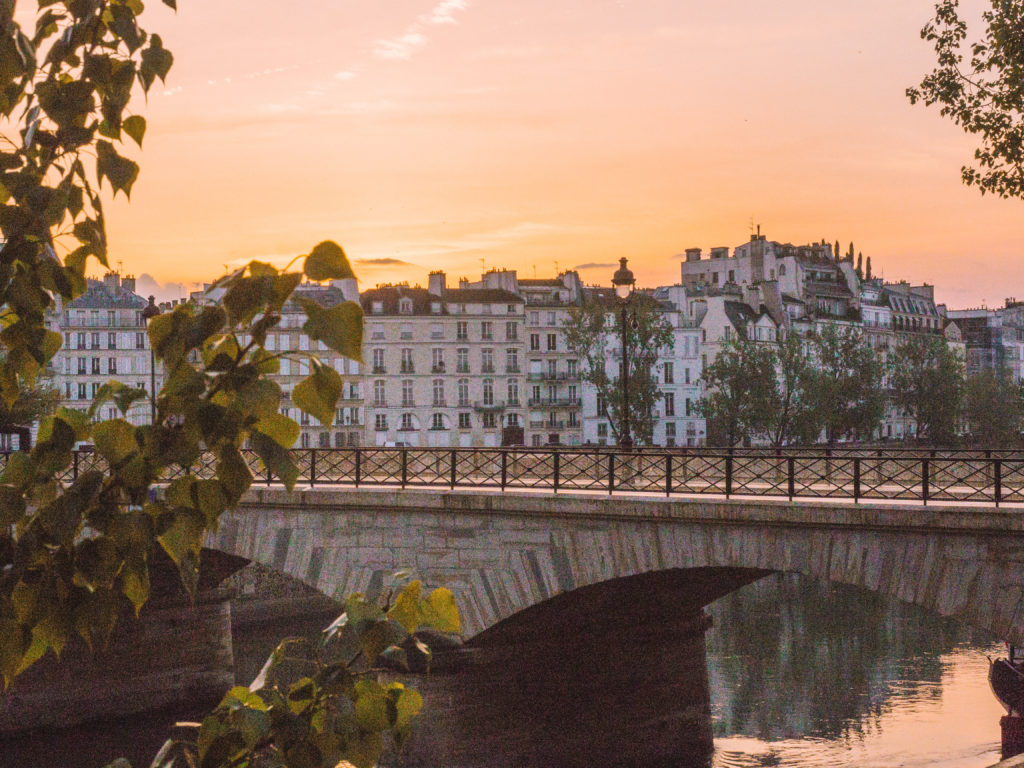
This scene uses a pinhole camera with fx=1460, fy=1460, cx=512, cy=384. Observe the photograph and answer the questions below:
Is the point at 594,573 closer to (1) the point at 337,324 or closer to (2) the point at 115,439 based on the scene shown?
(2) the point at 115,439

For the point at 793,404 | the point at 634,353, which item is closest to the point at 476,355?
the point at 634,353

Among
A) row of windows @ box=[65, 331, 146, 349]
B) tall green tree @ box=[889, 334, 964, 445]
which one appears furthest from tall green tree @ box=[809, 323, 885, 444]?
row of windows @ box=[65, 331, 146, 349]

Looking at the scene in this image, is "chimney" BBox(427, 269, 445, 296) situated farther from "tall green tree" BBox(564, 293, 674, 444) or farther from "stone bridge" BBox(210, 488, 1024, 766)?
"stone bridge" BBox(210, 488, 1024, 766)

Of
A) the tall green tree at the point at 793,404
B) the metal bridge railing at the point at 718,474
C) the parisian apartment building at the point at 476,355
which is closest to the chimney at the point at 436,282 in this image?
the parisian apartment building at the point at 476,355

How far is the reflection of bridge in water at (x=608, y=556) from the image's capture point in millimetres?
17297

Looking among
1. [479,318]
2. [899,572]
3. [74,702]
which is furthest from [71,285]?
[479,318]

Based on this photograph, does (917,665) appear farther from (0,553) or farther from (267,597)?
(0,553)

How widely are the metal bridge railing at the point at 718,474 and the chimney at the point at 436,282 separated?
61.1m

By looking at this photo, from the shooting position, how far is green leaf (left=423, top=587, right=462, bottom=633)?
2.75 m

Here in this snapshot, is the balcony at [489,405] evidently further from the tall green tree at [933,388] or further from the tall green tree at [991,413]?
the tall green tree at [991,413]

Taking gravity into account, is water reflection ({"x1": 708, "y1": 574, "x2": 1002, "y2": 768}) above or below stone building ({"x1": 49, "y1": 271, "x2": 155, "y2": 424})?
below

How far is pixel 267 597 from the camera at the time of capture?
151 feet

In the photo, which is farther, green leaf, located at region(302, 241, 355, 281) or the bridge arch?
the bridge arch

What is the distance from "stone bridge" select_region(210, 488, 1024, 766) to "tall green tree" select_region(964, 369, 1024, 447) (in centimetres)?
6065
